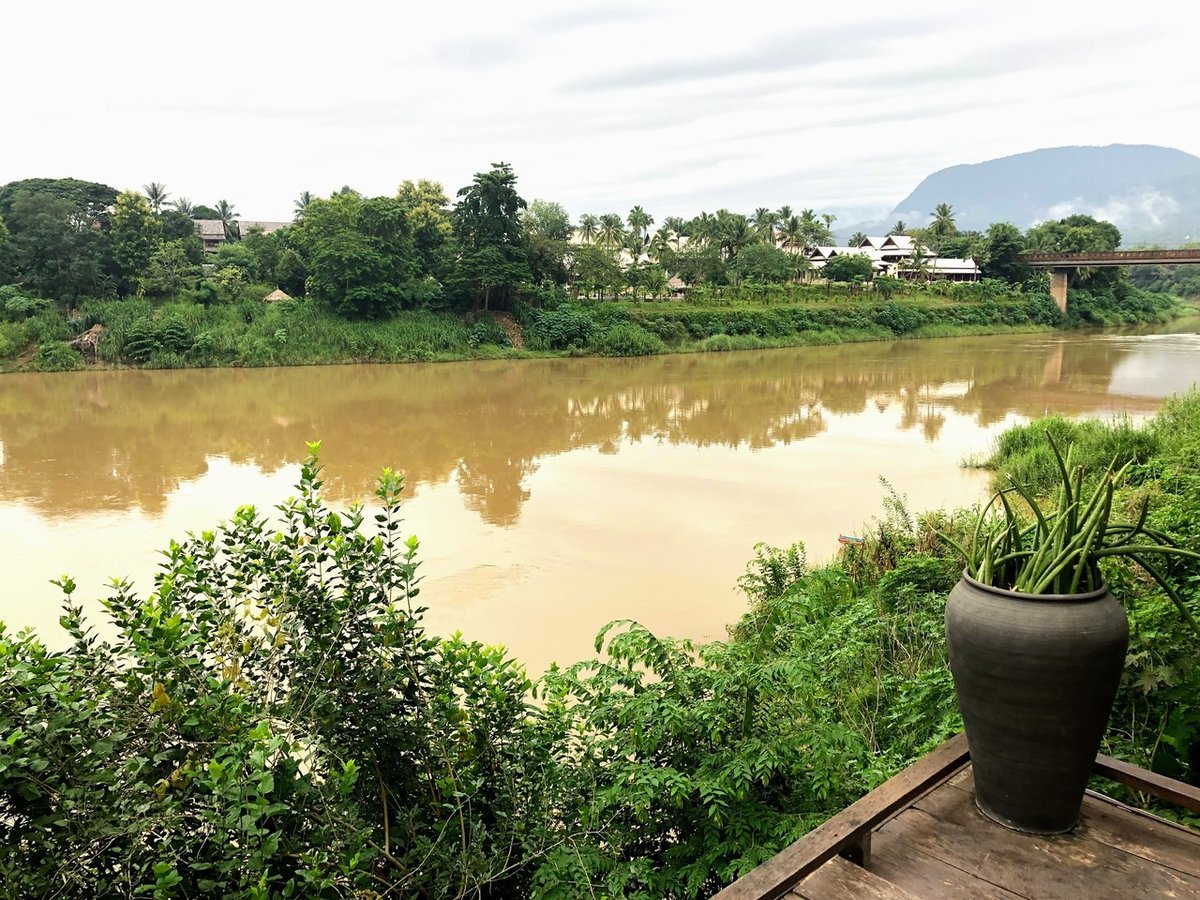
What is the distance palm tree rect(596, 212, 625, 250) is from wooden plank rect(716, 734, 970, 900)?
107ft

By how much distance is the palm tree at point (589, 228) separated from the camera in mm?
35344

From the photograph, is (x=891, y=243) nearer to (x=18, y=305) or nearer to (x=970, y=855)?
→ (x=18, y=305)

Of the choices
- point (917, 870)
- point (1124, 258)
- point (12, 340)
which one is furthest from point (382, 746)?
point (1124, 258)

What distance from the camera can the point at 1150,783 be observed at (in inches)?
80.5

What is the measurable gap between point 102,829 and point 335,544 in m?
0.93

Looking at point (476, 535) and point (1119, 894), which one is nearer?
point (1119, 894)

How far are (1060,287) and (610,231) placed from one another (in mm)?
20105

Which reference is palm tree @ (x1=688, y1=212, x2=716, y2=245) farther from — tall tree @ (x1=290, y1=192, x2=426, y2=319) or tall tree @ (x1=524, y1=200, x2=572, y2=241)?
tall tree @ (x1=290, y1=192, x2=426, y2=319)

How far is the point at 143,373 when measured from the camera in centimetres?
2078

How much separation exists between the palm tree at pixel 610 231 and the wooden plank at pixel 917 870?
32660mm

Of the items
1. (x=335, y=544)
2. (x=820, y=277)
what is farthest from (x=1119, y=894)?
(x=820, y=277)

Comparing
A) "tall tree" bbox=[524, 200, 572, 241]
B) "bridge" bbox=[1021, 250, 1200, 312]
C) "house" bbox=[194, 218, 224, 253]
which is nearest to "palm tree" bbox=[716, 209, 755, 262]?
"tall tree" bbox=[524, 200, 572, 241]

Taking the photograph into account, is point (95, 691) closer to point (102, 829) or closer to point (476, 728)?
point (102, 829)

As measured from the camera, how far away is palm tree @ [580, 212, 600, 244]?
35.3 metres
